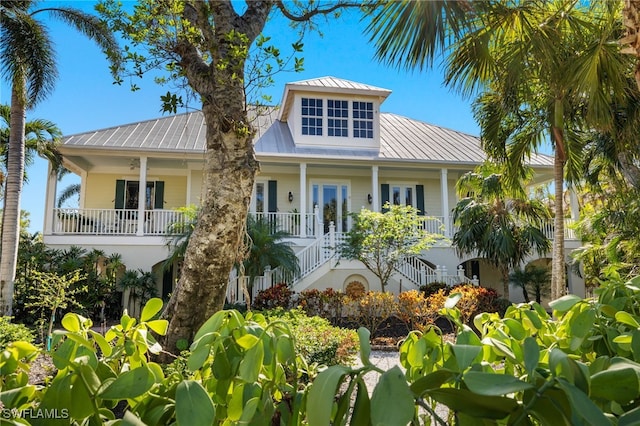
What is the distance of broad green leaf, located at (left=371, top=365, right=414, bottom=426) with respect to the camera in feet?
1.83

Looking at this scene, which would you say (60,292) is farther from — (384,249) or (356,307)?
(384,249)

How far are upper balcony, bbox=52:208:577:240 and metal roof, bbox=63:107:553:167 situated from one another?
243 cm

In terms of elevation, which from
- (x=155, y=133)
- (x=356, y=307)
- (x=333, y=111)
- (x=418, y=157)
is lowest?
(x=356, y=307)

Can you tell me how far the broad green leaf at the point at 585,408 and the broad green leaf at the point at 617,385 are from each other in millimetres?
122

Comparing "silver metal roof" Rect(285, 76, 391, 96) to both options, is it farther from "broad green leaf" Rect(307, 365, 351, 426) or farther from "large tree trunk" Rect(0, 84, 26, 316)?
"broad green leaf" Rect(307, 365, 351, 426)

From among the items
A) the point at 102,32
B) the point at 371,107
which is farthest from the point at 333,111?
the point at 102,32

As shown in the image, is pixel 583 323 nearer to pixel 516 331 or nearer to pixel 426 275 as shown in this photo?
pixel 516 331

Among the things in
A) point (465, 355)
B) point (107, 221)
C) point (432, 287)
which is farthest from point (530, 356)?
point (107, 221)

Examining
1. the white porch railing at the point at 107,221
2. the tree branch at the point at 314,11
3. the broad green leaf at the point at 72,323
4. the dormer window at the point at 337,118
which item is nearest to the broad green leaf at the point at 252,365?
the broad green leaf at the point at 72,323

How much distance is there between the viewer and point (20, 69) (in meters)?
10.8

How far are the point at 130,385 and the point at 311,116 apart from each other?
1747 cm

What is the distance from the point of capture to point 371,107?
18.0 m

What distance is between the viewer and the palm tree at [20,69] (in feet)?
35.0

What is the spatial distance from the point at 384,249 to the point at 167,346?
9379mm
